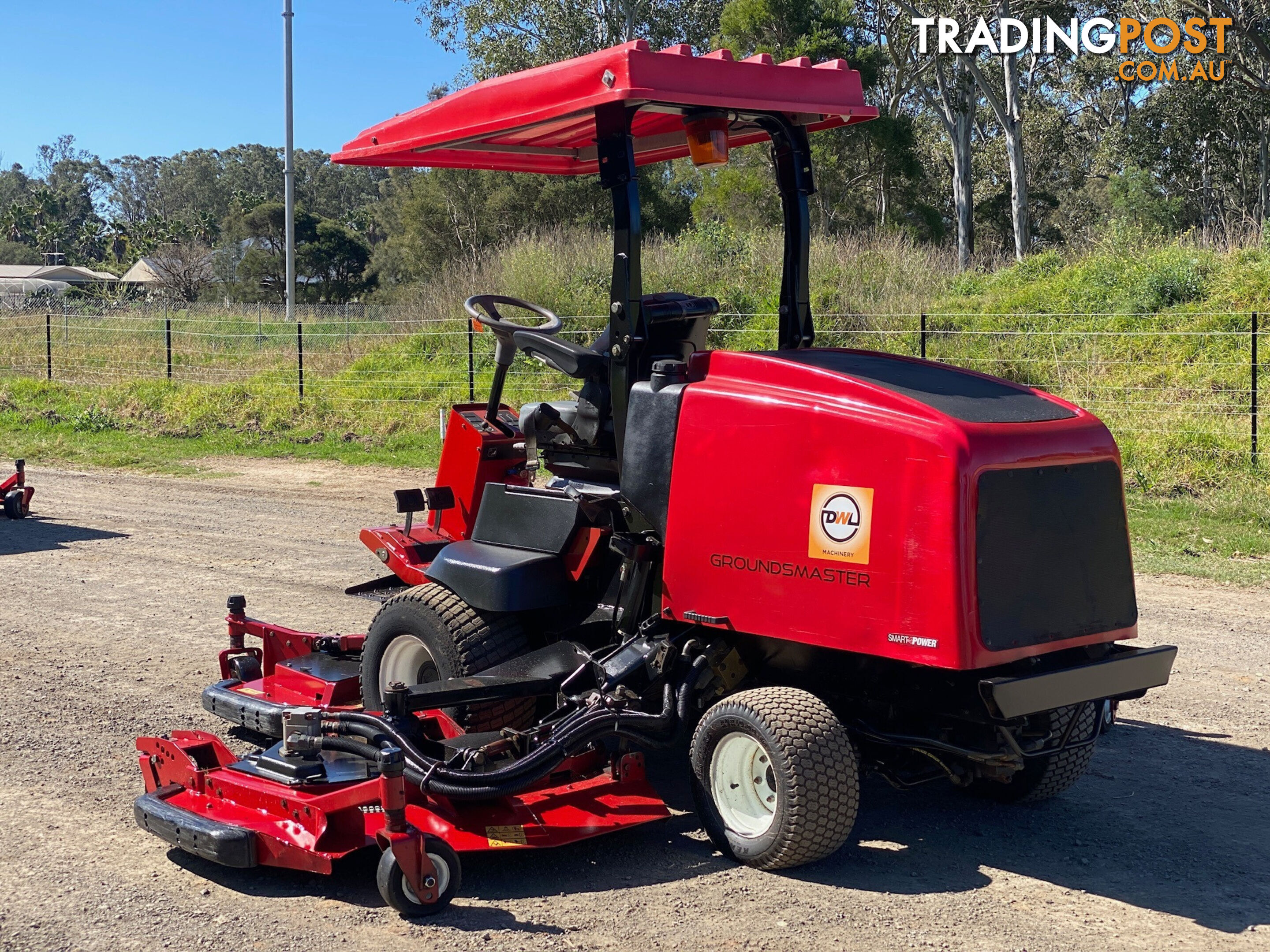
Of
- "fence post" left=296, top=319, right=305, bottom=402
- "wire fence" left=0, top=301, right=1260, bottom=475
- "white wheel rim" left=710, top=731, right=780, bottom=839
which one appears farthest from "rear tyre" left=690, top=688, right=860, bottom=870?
"fence post" left=296, top=319, right=305, bottom=402

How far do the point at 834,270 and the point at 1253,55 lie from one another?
17.2m

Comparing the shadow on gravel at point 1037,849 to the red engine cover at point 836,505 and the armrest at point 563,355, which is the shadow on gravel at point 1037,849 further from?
the armrest at point 563,355

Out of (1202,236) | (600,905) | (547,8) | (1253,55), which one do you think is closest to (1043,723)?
(600,905)

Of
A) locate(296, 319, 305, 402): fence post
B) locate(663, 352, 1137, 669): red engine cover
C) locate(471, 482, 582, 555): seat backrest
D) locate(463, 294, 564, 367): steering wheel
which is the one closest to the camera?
locate(663, 352, 1137, 669): red engine cover

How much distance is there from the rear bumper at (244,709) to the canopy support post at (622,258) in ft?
6.20

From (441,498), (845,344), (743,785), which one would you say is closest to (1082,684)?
(743,785)

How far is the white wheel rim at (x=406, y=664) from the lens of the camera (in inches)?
205

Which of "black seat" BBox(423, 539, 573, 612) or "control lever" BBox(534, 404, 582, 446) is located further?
"control lever" BBox(534, 404, 582, 446)

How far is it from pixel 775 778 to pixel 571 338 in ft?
47.4

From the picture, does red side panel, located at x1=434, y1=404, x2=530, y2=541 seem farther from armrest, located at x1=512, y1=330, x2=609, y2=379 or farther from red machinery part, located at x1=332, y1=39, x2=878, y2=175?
red machinery part, located at x1=332, y1=39, x2=878, y2=175

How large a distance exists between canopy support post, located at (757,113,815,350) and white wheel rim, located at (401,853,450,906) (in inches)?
93.9

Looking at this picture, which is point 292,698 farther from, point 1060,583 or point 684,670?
point 1060,583

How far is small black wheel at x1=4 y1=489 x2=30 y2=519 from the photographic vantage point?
11.6 m

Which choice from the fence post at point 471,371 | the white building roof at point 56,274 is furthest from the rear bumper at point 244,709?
the white building roof at point 56,274
